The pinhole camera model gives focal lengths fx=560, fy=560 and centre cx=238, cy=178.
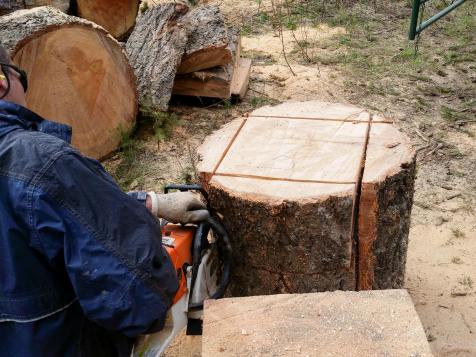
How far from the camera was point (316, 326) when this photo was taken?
1641 millimetres

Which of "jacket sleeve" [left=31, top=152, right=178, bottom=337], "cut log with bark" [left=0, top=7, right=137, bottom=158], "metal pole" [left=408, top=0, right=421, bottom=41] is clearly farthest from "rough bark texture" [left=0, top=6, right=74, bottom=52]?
"metal pole" [left=408, top=0, right=421, bottom=41]

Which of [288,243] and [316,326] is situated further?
[288,243]

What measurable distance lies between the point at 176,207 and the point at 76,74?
2.25 metres

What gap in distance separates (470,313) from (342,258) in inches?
44.6

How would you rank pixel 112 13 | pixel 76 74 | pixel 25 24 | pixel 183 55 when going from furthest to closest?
pixel 112 13 → pixel 183 55 → pixel 76 74 → pixel 25 24

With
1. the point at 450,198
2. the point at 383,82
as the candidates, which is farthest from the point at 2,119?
the point at 383,82

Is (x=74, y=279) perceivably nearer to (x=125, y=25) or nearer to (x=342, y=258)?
(x=342, y=258)

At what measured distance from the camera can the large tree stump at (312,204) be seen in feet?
6.82

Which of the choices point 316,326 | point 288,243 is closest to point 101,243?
point 316,326

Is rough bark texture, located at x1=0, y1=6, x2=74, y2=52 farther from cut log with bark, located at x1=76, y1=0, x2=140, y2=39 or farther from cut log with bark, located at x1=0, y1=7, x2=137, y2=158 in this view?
cut log with bark, located at x1=76, y1=0, x2=140, y2=39

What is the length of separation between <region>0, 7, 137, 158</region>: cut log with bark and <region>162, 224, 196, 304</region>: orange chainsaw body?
206cm

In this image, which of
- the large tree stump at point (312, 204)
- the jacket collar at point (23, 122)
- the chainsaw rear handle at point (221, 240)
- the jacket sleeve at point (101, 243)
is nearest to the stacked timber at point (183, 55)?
the large tree stump at point (312, 204)

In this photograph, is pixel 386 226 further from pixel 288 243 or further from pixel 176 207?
pixel 176 207

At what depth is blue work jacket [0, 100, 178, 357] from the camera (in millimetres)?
1314
